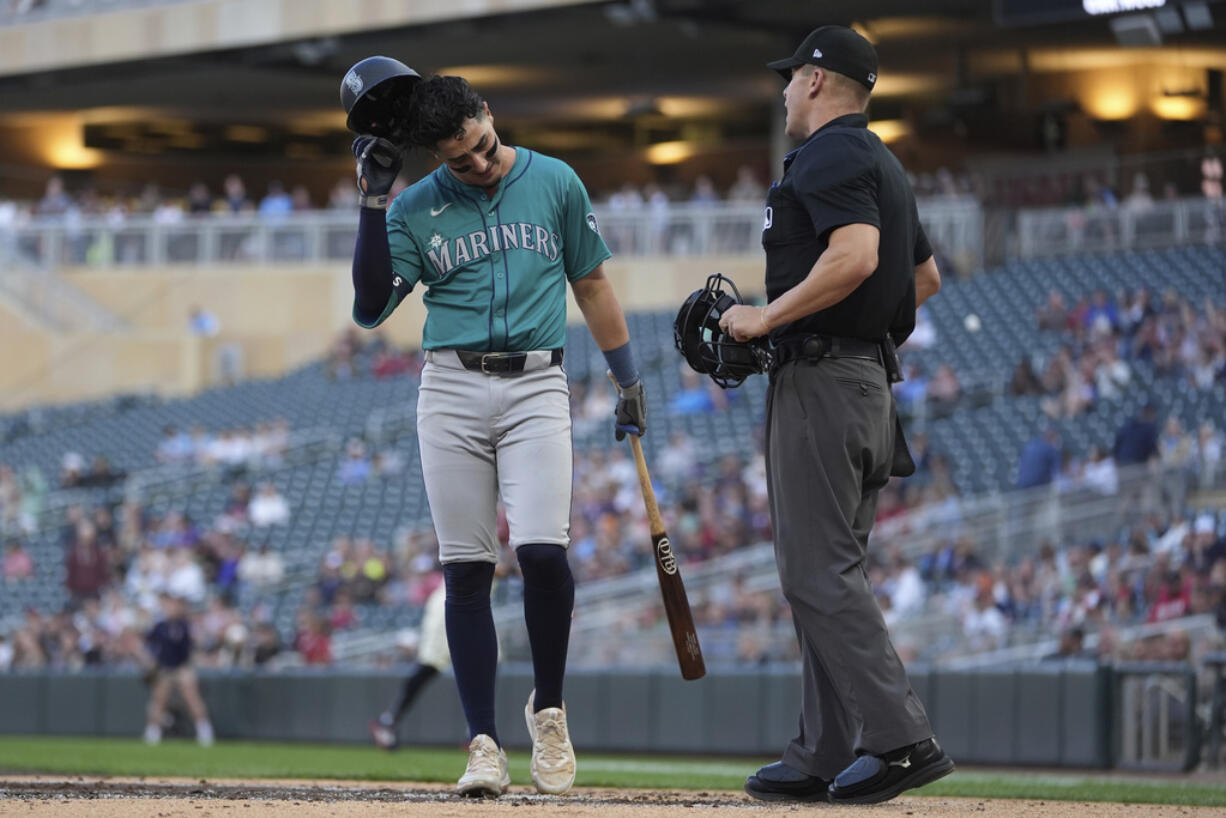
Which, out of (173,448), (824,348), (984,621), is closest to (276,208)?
(173,448)

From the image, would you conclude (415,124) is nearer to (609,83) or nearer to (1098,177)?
(1098,177)

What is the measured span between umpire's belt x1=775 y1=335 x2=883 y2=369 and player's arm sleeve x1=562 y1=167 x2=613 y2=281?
2.32ft

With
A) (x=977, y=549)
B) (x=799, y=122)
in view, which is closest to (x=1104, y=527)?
(x=977, y=549)

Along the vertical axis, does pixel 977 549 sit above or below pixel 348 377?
below

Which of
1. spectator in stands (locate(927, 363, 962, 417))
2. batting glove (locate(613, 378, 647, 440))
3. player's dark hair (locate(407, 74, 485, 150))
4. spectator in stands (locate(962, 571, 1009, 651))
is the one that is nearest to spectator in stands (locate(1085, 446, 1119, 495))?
spectator in stands (locate(962, 571, 1009, 651))

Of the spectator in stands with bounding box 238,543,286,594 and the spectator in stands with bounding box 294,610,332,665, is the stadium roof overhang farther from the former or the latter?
the spectator in stands with bounding box 294,610,332,665

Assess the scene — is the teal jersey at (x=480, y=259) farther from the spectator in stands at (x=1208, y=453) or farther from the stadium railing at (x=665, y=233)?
the stadium railing at (x=665, y=233)

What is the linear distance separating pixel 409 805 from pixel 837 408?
60.3 inches

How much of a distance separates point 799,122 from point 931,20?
22.0 meters

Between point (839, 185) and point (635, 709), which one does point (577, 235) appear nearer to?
point (839, 185)

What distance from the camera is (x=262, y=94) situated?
34750 mm

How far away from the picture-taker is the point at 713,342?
16.8 ft

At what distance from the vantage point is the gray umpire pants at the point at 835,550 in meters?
4.60

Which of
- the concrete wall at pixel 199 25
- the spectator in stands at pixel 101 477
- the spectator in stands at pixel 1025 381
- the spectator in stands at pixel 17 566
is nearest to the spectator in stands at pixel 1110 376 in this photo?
the spectator in stands at pixel 1025 381
